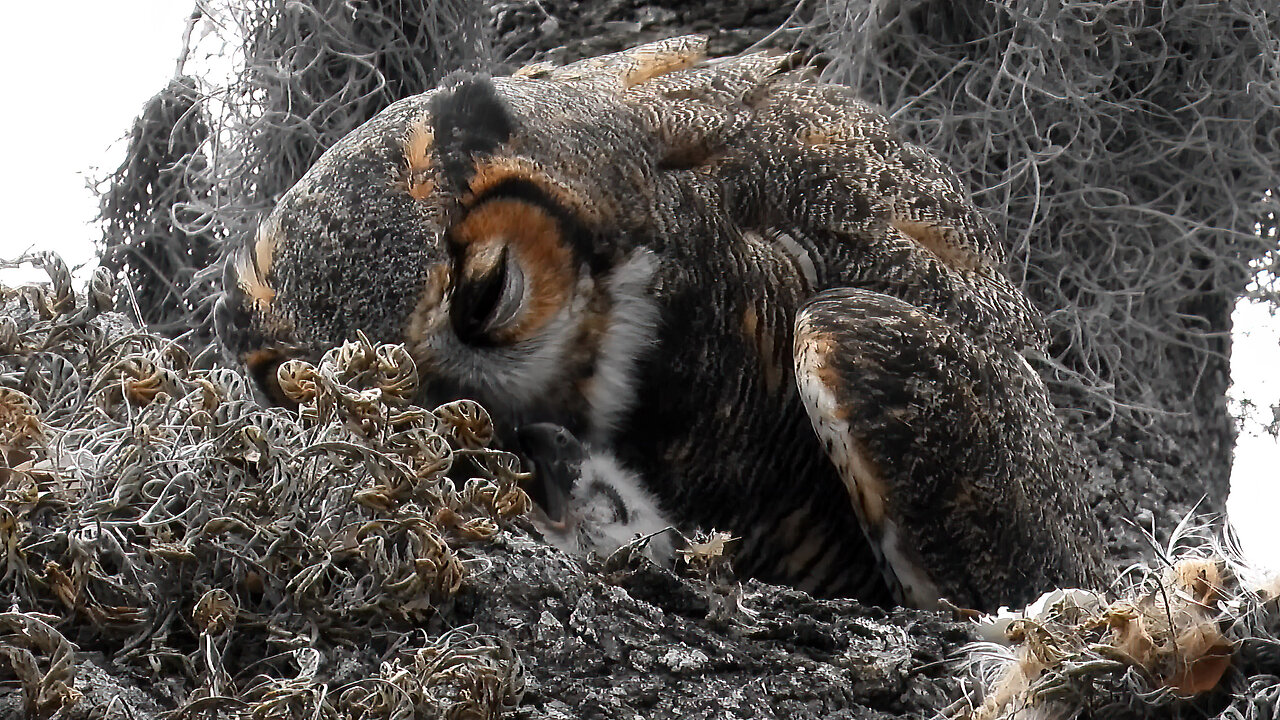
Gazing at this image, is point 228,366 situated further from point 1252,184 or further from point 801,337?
point 1252,184

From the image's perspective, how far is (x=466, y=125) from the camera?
78 centimetres

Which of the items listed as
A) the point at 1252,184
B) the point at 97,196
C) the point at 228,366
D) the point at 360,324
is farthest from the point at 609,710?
the point at 1252,184

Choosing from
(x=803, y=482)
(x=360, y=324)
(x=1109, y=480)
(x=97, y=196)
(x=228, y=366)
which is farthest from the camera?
(x=1109, y=480)

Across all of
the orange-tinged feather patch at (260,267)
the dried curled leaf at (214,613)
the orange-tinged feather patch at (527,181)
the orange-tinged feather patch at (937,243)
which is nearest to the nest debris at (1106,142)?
the orange-tinged feather patch at (937,243)

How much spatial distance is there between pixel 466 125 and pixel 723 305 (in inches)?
9.1

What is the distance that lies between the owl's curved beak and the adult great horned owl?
0.05ft

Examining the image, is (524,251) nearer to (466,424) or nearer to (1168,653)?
(466,424)

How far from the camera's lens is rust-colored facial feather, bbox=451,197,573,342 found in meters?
0.72

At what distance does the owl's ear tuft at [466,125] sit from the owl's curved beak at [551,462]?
0.61 feet

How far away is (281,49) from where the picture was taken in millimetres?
1333

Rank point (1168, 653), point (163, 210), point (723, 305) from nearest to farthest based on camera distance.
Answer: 1. point (1168, 653)
2. point (723, 305)
3. point (163, 210)

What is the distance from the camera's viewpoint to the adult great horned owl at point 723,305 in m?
0.73

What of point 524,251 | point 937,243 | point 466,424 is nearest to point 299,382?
point 466,424

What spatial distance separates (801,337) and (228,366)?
40cm
